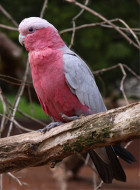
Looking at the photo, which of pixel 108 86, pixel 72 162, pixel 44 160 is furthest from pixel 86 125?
pixel 108 86

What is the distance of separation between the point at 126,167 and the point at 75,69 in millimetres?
5284

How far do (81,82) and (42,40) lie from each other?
0.46 meters

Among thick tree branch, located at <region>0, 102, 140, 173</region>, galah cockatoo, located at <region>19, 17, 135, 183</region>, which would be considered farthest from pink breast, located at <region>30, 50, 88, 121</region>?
thick tree branch, located at <region>0, 102, 140, 173</region>

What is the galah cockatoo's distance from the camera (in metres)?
2.56

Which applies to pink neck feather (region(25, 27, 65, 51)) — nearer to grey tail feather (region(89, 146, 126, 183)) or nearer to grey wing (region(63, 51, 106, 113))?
grey wing (region(63, 51, 106, 113))

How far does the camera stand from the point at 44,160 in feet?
7.54

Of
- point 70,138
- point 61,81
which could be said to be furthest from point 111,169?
point 61,81

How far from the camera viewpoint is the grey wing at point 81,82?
2.58 m

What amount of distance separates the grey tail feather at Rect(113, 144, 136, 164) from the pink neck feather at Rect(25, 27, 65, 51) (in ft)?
3.05

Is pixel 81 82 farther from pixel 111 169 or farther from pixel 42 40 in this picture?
pixel 111 169

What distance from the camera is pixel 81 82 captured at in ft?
8.75

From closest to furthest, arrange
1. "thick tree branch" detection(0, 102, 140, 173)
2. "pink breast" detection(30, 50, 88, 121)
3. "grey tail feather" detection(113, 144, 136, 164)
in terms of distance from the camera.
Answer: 1. "thick tree branch" detection(0, 102, 140, 173)
2. "grey tail feather" detection(113, 144, 136, 164)
3. "pink breast" detection(30, 50, 88, 121)

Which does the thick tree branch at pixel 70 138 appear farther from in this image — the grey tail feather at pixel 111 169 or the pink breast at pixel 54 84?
the grey tail feather at pixel 111 169

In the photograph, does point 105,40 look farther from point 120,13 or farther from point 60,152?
point 60,152
